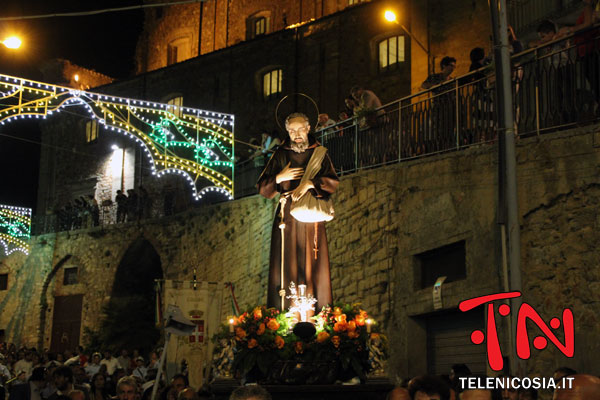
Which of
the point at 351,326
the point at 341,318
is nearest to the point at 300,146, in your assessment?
the point at 341,318

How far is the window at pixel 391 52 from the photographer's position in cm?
2430

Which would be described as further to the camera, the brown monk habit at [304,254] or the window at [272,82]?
the window at [272,82]

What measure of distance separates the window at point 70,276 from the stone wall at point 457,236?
1153 centimetres

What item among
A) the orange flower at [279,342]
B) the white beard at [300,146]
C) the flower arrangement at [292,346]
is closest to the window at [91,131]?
the white beard at [300,146]

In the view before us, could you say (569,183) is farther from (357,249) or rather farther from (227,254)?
(227,254)

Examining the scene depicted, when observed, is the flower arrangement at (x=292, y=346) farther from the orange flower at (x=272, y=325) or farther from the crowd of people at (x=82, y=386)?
the crowd of people at (x=82, y=386)

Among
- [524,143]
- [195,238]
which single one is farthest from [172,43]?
[524,143]

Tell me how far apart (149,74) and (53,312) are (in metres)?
10.1

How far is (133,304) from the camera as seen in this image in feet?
90.1

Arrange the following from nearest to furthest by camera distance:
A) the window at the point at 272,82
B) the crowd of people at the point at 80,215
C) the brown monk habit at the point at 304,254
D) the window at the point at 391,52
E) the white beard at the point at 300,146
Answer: the brown monk habit at the point at 304,254 → the white beard at the point at 300,146 → the window at the point at 391,52 → the window at the point at 272,82 → the crowd of people at the point at 80,215

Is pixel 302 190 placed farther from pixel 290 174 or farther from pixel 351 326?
pixel 351 326

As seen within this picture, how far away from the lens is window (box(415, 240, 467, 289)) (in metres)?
11.8

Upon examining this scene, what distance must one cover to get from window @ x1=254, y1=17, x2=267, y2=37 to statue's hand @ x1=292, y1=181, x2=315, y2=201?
25823 mm

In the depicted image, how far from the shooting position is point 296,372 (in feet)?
25.7
